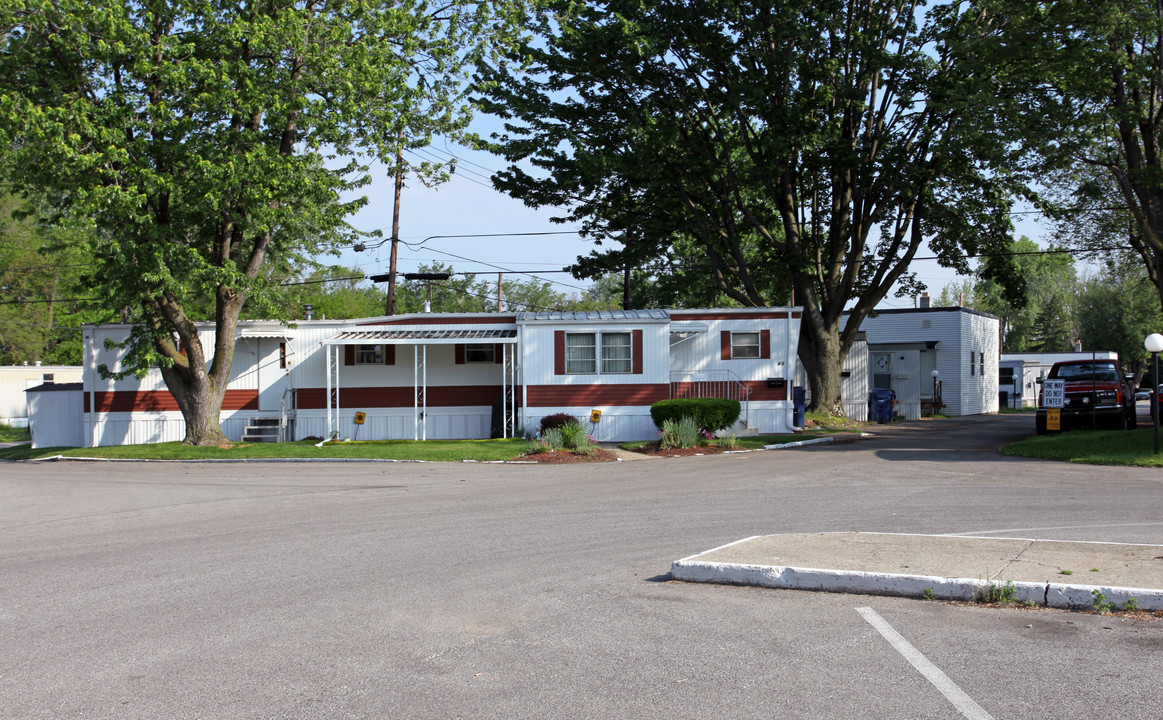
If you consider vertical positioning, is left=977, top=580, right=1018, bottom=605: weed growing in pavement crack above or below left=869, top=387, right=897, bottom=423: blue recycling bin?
below

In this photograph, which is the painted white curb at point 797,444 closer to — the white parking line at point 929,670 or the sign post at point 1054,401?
the sign post at point 1054,401

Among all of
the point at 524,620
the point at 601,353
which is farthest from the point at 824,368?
the point at 524,620

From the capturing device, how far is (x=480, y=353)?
26672 millimetres

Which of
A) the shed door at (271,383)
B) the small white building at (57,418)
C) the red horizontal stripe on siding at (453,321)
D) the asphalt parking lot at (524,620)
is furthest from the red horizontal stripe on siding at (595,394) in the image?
the small white building at (57,418)

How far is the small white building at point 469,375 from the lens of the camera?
2472cm

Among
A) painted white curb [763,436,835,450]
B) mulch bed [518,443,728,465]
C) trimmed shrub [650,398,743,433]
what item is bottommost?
mulch bed [518,443,728,465]

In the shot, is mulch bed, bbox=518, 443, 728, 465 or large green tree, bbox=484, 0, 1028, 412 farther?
large green tree, bbox=484, 0, 1028, 412

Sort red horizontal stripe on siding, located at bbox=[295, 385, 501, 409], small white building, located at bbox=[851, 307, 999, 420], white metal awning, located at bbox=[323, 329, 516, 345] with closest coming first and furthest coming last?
white metal awning, located at bbox=[323, 329, 516, 345], red horizontal stripe on siding, located at bbox=[295, 385, 501, 409], small white building, located at bbox=[851, 307, 999, 420]

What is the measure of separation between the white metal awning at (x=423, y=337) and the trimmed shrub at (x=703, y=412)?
4.83 m

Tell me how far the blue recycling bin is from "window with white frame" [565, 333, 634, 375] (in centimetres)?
1369

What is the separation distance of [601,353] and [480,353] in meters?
4.12

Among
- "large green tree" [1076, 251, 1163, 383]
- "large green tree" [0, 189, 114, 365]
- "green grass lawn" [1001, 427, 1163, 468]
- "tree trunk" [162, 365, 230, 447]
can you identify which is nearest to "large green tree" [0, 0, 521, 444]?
"tree trunk" [162, 365, 230, 447]

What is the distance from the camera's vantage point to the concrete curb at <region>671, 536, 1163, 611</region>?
626cm

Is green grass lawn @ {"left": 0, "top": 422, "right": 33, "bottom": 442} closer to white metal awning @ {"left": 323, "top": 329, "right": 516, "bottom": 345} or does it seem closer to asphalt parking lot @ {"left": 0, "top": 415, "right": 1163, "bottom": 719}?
white metal awning @ {"left": 323, "top": 329, "right": 516, "bottom": 345}
